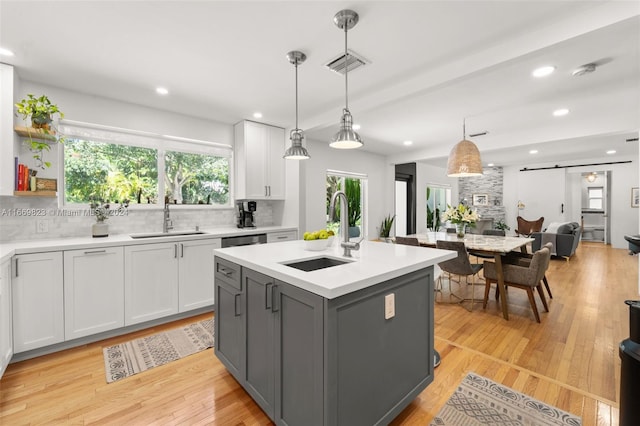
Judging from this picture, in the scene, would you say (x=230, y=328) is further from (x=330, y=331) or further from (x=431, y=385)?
(x=431, y=385)

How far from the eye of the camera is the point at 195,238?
10.4 feet

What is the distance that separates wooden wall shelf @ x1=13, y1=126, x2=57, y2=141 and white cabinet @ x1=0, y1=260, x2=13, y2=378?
4.08ft

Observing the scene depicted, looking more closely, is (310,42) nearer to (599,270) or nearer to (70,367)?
(70,367)

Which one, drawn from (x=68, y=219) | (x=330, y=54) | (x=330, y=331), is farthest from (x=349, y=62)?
(x=68, y=219)

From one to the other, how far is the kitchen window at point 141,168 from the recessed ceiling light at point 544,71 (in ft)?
12.5

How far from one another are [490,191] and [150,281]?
10.4 metres

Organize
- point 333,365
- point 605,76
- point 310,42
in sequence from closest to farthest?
point 333,365
point 310,42
point 605,76

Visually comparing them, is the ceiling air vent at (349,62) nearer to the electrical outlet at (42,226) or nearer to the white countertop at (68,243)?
the white countertop at (68,243)

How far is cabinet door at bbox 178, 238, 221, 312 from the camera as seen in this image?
10.1 feet

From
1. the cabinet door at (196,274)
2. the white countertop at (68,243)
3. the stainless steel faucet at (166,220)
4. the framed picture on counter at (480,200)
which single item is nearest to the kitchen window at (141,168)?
the stainless steel faucet at (166,220)

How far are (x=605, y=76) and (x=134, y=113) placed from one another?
5.22 m

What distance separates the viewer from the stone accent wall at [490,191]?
9.52 meters

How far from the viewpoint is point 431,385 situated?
197cm

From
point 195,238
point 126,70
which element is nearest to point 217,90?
point 126,70
